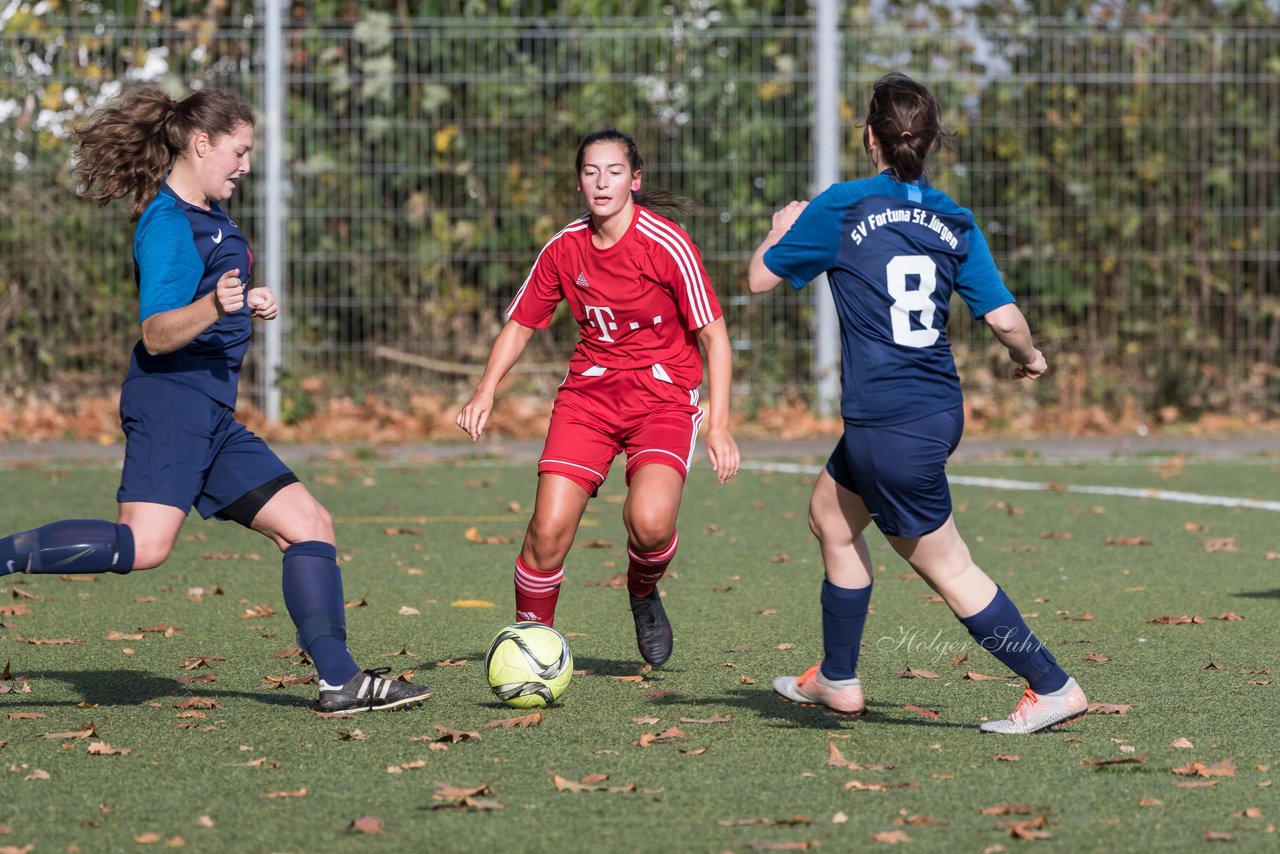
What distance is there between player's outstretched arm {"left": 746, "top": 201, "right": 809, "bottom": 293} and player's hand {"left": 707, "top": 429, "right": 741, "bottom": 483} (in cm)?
Answer: 65

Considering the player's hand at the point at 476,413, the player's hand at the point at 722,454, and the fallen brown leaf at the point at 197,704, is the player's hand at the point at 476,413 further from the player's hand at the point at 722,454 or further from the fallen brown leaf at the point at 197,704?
the fallen brown leaf at the point at 197,704

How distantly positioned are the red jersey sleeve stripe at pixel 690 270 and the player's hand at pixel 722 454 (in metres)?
0.50

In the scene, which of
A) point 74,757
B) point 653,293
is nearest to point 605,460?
point 653,293

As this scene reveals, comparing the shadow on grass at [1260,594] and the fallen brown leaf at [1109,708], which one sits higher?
the fallen brown leaf at [1109,708]

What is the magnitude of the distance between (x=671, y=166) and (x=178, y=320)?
1048 cm

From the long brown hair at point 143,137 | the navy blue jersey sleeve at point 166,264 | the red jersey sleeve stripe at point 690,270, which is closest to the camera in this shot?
the navy blue jersey sleeve at point 166,264

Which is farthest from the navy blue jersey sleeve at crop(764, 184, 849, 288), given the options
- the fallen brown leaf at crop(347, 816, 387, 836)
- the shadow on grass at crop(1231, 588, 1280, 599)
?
the shadow on grass at crop(1231, 588, 1280, 599)

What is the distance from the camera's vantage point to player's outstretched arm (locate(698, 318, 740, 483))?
5414mm

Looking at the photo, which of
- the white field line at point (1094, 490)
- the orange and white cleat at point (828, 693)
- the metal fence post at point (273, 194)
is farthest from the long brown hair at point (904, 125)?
the metal fence post at point (273, 194)

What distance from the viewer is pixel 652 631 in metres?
5.94

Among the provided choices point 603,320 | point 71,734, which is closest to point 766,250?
point 603,320

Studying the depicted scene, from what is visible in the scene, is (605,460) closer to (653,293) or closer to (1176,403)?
(653,293)

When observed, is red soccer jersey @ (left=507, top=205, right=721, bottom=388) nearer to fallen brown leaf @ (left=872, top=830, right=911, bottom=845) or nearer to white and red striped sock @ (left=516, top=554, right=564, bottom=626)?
white and red striped sock @ (left=516, top=554, right=564, bottom=626)

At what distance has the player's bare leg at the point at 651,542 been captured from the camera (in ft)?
18.9
